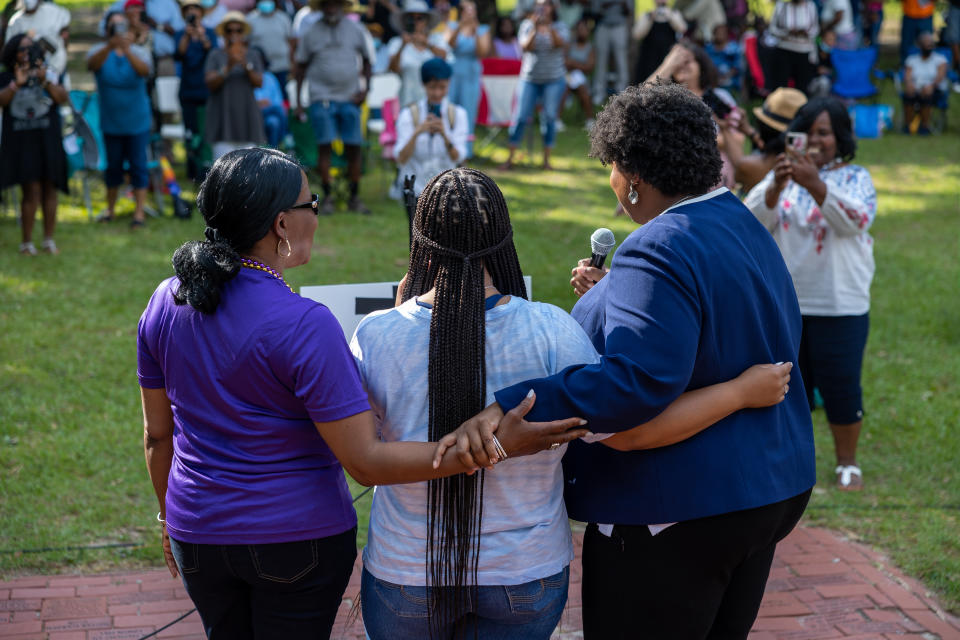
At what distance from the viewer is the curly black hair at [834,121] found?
4750mm

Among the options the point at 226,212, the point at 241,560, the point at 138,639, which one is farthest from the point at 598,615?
the point at 138,639

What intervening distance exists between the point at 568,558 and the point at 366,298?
1295 mm

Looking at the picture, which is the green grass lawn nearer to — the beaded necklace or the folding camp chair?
the folding camp chair

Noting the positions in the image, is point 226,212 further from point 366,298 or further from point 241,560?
point 366,298

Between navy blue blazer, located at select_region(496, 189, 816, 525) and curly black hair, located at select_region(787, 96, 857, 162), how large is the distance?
2.56 meters

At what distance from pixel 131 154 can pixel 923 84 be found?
489 inches

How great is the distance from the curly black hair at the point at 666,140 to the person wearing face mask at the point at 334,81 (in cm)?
859

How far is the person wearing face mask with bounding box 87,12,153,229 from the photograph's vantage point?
Answer: 969cm

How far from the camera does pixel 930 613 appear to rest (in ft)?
13.3

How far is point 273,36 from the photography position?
12742 millimetres

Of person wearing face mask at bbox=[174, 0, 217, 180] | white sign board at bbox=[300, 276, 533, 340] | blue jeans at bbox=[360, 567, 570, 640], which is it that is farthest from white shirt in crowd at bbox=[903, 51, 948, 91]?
blue jeans at bbox=[360, 567, 570, 640]

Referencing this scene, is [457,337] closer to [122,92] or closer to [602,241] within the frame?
Result: [602,241]

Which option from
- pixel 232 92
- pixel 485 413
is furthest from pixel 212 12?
pixel 485 413

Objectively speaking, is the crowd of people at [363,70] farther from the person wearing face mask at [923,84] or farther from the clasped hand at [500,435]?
the clasped hand at [500,435]
